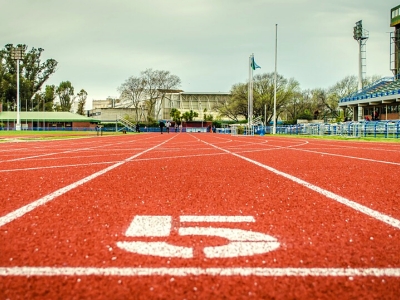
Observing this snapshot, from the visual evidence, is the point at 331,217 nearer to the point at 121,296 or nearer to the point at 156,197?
the point at 156,197

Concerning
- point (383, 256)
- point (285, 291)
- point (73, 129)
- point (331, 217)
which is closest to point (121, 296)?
point (285, 291)

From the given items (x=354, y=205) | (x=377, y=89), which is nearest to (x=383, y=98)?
(x=377, y=89)

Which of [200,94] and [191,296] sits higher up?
[200,94]

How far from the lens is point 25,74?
294ft

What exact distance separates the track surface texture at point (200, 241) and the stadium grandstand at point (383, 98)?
152 feet

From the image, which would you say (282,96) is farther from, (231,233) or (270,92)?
(231,233)

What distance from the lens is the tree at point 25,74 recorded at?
87812mm

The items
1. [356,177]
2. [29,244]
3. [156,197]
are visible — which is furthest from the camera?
[356,177]

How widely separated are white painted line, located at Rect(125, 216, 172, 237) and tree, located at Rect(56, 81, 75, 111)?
115228 millimetres

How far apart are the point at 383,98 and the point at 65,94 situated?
9222 cm

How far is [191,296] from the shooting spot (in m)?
1.68

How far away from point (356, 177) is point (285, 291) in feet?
13.6

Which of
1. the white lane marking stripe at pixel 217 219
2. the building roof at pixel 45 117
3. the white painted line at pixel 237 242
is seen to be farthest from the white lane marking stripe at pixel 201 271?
the building roof at pixel 45 117

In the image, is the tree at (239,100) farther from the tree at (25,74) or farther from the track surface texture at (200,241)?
the track surface texture at (200,241)
